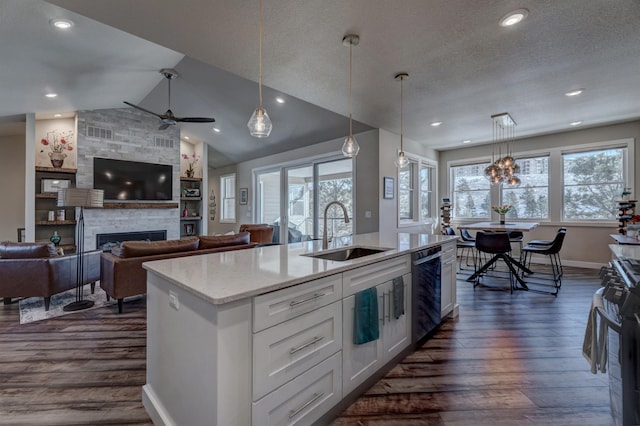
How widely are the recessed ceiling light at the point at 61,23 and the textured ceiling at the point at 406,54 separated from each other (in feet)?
0.24

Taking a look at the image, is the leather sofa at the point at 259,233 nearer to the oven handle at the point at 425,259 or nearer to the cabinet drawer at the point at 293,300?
the oven handle at the point at 425,259

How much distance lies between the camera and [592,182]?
→ 5426 mm

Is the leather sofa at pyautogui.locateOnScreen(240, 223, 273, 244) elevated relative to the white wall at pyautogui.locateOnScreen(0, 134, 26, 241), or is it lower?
lower

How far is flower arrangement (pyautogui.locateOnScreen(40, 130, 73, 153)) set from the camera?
19.5 ft

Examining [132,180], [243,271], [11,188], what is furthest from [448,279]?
[11,188]

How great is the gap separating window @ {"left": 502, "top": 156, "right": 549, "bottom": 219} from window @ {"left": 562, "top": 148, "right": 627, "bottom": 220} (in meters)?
0.31

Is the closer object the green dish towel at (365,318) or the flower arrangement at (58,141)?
the green dish towel at (365,318)

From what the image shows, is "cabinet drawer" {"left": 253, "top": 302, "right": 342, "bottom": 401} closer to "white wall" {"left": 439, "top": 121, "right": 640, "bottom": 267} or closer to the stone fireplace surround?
"white wall" {"left": 439, "top": 121, "right": 640, "bottom": 267}

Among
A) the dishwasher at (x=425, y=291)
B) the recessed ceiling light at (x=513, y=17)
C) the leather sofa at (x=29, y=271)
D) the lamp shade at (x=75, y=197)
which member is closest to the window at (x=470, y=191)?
the dishwasher at (x=425, y=291)

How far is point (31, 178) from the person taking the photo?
17.8 feet

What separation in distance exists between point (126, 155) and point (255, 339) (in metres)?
7.13

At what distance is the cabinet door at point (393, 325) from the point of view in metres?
2.02

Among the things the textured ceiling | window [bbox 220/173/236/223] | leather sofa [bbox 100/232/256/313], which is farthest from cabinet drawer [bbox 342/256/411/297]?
window [bbox 220/173/236/223]

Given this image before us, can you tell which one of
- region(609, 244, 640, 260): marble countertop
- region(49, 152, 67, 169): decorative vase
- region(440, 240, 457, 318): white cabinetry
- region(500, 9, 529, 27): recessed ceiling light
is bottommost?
region(440, 240, 457, 318): white cabinetry
